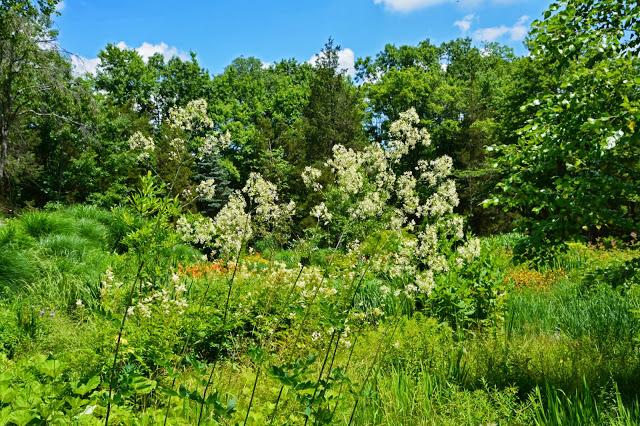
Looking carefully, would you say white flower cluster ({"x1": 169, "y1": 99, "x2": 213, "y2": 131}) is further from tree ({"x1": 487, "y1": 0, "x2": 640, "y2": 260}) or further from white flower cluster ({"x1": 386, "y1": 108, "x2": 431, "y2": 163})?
tree ({"x1": 487, "y1": 0, "x2": 640, "y2": 260})

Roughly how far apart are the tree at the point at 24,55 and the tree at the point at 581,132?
15052 mm

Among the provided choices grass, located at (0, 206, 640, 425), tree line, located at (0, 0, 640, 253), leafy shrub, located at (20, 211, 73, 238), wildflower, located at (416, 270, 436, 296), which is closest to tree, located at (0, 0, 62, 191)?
tree line, located at (0, 0, 640, 253)

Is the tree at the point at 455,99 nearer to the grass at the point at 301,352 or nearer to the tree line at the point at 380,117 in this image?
the tree line at the point at 380,117

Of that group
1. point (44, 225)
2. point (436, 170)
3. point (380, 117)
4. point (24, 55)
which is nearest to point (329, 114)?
point (380, 117)

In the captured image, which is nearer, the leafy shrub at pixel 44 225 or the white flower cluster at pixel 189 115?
the white flower cluster at pixel 189 115

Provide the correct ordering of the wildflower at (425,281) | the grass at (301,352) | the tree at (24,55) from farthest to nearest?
the tree at (24,55) < the wildflower at (425,281) < the grass at (301,352)

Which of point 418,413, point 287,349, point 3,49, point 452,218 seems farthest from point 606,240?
point 3,49

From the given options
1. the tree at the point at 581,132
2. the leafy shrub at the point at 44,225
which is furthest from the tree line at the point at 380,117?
the leafy shrub at the point at 44,225

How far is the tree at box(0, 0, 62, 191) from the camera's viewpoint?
1342 centimetres

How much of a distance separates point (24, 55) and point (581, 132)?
52.4 ft

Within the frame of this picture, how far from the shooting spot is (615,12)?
365 cm

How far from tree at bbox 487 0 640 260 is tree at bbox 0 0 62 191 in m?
15.1

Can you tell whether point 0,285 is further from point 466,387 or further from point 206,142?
point 466,387

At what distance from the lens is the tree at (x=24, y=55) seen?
13.4 meters
